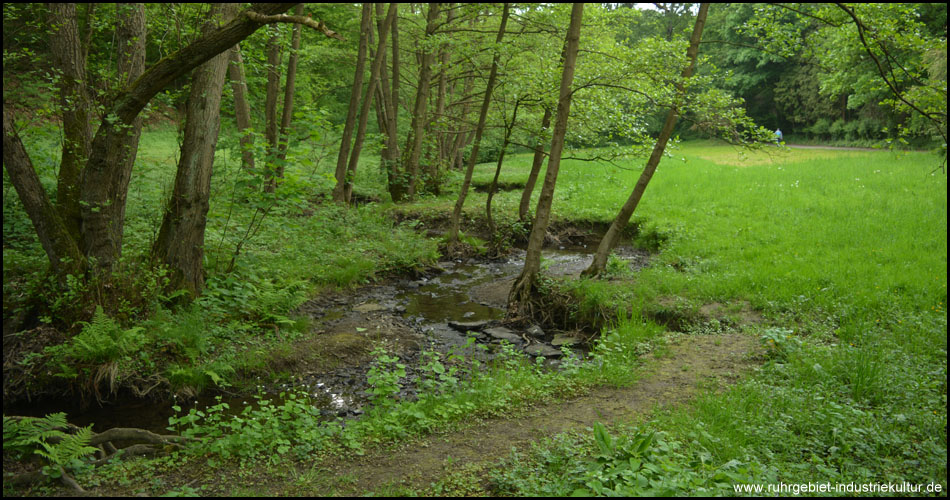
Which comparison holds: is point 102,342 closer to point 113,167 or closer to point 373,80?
point 113,167

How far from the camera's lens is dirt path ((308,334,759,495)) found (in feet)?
13.4

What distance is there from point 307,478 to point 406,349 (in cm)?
407

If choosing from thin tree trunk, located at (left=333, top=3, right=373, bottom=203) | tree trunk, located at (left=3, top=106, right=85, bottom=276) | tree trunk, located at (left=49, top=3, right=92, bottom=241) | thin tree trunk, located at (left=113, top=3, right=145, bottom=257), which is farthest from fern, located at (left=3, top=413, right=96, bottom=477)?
thin tree trunk, located at (left=333, top=3, right=373, bottom=203)

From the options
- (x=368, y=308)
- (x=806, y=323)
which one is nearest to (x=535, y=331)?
(x=368, y=308)

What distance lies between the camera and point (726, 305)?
8.80 m

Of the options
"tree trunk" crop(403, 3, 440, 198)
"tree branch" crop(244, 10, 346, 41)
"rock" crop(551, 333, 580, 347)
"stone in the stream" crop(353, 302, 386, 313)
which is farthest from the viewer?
"tree trunk" crop(403, 3, 440, 198)

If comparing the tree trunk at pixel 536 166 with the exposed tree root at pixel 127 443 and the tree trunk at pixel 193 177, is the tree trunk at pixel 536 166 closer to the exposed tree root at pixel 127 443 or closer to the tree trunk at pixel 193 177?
the tree trunk at pixel 193 177

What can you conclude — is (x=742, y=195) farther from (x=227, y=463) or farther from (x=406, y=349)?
(x=227, y=463)

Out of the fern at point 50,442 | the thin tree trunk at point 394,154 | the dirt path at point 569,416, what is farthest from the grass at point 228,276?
the thin tree trunk at point 394,154

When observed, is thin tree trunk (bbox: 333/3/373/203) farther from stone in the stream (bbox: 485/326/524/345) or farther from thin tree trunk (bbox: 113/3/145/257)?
stone in the stream (bbox: 485/326/524/345)

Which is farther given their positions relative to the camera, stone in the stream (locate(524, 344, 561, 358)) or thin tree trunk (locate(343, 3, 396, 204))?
thin tree trunk (locate(343, 3, 396, 204))

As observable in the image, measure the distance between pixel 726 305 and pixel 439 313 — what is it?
498 cm

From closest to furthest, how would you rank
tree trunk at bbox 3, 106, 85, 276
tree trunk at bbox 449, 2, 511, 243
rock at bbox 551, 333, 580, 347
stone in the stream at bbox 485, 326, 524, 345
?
tree trunk at bbox 3, 106, 85, 276
rock at bbox 551, 333, 580, 347
stone in the stream at bbox 485, 326, 524, 345
tree trunk at bbox 449, 2, 511, 243

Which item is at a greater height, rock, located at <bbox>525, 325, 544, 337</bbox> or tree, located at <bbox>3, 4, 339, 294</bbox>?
tree, located at <bbox>3, 4, 339, 294</bbox>
